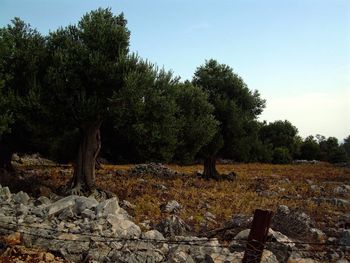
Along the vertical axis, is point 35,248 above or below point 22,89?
below

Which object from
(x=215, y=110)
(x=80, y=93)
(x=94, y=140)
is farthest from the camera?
(x=215, y=110)

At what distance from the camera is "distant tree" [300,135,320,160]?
93.2 metres

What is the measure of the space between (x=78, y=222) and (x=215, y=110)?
26.9 m

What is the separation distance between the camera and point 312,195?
28484mm

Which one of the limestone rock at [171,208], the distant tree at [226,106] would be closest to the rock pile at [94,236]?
the limestone rock at [171,208]

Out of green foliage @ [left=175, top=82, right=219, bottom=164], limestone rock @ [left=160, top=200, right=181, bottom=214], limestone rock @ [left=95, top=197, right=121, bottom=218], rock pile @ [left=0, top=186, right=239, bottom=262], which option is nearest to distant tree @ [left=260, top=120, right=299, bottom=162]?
green foliage @ [left=175, top=82, right=219, bottom=164]

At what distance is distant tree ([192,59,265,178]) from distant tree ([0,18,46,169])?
18103 millimetres

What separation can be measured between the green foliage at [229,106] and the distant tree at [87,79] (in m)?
16.7

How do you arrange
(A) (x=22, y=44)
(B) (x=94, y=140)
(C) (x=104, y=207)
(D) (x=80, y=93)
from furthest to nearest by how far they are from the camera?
(A) (x=22, y=44) < (B) (x=94, y=140) < (D) (x=80, y=93) < (C) (x=104, y=207)

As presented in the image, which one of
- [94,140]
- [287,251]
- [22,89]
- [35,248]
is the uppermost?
[22,89]

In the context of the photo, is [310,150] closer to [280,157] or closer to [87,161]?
[280,157]

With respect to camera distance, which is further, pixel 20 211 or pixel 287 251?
pixel 20 211

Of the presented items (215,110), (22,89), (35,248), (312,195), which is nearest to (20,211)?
(35,248)

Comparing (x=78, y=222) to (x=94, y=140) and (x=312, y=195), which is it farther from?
(x=312, y=195)
